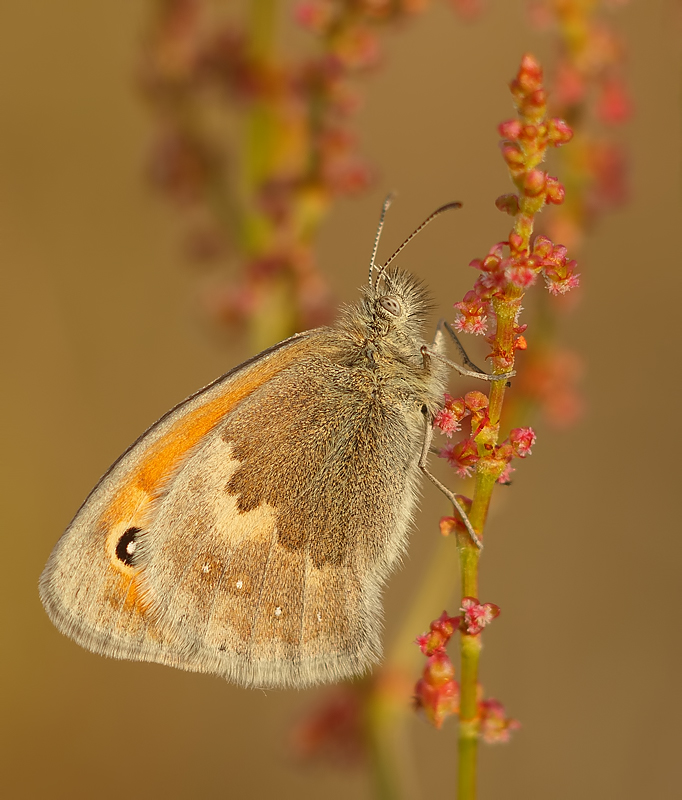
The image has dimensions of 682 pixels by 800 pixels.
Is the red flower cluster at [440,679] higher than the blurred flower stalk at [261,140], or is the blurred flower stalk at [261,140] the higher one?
the blurred flower stalk at [261,140]

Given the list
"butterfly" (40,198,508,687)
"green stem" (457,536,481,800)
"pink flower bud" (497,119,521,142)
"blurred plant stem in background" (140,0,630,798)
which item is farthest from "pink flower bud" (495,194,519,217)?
"butterfly" (40,198,508,687)

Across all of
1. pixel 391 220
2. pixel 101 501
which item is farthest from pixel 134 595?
pixel 391 220

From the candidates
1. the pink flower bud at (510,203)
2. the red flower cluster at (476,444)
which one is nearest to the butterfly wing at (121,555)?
the red flower cluster at (476,444)

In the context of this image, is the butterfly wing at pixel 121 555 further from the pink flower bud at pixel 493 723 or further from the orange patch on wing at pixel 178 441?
the pink flower bud at pixel 493 723

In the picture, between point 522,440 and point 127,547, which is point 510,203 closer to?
point 522,440

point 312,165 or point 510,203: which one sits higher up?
point 312,165

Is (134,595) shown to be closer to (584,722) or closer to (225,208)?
(225,208)

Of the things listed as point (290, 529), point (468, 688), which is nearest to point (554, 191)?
point (468, 688)
